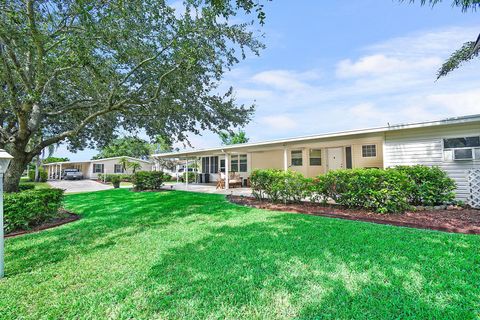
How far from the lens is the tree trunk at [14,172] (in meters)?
6.64

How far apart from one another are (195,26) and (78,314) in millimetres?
7031

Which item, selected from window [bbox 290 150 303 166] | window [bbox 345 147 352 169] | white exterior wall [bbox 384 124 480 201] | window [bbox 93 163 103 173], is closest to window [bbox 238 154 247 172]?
window [bbox 290 150 303 166]

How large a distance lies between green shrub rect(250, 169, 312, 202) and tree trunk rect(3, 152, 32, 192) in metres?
7.54

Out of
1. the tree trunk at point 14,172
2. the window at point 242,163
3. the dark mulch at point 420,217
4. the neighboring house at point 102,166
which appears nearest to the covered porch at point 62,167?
the neighboring house at point 102,166

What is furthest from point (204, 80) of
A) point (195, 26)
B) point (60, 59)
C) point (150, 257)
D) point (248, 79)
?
point (150, 257)

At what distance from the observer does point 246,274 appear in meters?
3.01

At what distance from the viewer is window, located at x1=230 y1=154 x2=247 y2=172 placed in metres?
17.5

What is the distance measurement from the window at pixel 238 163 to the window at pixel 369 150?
26.7 feet

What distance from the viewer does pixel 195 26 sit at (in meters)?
6.65

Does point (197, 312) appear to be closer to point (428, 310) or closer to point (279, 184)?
point (428, 310)

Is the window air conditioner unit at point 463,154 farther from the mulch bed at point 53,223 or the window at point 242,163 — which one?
the window at point 242,163

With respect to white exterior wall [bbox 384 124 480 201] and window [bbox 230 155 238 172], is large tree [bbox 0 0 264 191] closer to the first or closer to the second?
white exterior wall [bbox 384 124 480 201]

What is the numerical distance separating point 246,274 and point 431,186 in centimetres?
658

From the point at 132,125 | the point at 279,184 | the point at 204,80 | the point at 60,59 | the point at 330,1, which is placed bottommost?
the point at 279,184
